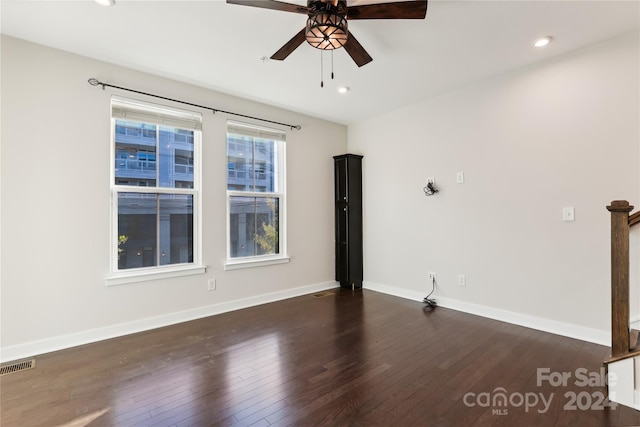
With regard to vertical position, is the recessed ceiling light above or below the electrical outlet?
above

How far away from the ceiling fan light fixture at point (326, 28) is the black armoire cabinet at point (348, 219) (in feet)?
8.75

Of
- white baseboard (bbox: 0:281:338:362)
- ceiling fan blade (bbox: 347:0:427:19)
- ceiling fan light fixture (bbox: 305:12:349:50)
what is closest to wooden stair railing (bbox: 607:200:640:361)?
ceiling fan blade (bbox: 347:0:427:19)

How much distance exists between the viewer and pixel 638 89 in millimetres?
2455

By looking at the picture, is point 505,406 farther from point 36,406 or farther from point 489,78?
point 489,78

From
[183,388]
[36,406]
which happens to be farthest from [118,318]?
[183,388]

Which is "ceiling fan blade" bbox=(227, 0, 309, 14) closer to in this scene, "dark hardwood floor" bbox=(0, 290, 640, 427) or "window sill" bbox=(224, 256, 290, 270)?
"dark hardwood floor" bbox=(0, 290, 640, 427)

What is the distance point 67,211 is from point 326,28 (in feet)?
8.93

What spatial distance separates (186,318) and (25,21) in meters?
2.94

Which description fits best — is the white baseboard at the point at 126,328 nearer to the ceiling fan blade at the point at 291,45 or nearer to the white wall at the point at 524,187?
the white wall at the point at 524,187

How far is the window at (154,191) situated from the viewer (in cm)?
301

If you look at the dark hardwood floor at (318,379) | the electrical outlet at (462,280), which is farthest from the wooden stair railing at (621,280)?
the electrical outlet at (462,280)

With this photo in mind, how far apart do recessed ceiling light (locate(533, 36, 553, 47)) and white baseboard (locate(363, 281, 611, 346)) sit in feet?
8.39

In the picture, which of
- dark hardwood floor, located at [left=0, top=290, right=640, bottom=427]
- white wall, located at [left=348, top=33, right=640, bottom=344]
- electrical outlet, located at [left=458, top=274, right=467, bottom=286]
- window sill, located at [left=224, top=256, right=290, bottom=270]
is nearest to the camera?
dark hardwood floor, located at [left=0, top=290, right=640, bottom=427]

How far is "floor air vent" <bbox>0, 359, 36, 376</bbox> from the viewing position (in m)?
2.24
